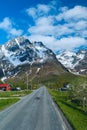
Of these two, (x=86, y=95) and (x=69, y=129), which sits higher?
(x=86, y=95)

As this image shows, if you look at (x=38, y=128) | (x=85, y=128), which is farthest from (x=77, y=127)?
(x=38, y=128)

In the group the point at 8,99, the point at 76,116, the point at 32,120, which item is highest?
the point at 8,99

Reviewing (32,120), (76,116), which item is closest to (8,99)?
(76,116)

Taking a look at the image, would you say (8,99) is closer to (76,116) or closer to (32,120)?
(76,116)

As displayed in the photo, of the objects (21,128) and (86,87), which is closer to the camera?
(21,128)

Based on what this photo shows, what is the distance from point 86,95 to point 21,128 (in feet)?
173

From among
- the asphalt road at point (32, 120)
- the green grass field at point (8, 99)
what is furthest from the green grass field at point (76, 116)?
the green grass field at point (8, 99)

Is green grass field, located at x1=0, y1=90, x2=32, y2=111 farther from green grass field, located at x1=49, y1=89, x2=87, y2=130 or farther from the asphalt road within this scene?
green grass field, located at x1=49, y1=89, x2=87, y2=130

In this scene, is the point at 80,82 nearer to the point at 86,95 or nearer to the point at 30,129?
the point at 86,95

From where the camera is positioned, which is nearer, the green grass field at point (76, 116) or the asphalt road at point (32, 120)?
the asphalt road at point (32, 120)

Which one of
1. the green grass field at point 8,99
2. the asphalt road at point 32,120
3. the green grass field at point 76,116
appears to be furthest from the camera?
the green grass field at point 8,99

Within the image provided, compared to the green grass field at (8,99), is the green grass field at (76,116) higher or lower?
lower

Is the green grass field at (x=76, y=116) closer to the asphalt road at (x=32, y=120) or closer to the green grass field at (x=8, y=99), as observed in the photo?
the asphalt road at (x=32, y=120)

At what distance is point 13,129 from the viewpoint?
81.5ft
